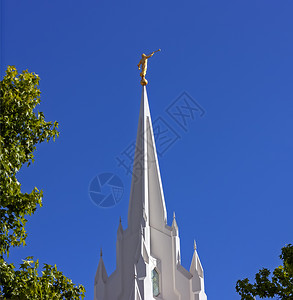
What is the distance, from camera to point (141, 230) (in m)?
26.3

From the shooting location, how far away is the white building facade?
25234mm

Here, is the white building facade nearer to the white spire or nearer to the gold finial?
the white spire

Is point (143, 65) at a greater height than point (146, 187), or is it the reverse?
point (143, 65)

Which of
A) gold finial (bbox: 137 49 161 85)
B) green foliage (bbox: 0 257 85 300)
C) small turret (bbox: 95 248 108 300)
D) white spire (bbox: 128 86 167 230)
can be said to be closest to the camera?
green foliage (bbox: 0 257 85 300)

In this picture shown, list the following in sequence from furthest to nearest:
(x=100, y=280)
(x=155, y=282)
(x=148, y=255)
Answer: (x=100, y=280), (x=155, y=282), (x=148, y=255)

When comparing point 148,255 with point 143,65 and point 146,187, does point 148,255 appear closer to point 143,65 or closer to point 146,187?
point 146,187

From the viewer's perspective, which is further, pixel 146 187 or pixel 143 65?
pixel 143 65

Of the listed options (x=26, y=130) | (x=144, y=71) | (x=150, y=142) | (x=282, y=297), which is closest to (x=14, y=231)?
(x=26, y=130)

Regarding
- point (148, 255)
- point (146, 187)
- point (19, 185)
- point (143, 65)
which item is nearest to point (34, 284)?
point (19, 185)

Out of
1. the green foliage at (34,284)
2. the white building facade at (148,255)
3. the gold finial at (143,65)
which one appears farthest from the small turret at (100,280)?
the green foliage at (34,284)

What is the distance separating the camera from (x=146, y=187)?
2814 centimetres

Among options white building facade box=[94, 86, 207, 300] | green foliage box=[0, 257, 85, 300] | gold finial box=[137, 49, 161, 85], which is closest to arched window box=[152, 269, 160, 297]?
white building facade box=[94, 86, 207, 300]

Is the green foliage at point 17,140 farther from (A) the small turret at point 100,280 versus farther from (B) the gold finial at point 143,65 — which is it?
(B) the gold finial at point 143,65

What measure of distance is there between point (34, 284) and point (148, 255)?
613 inches
